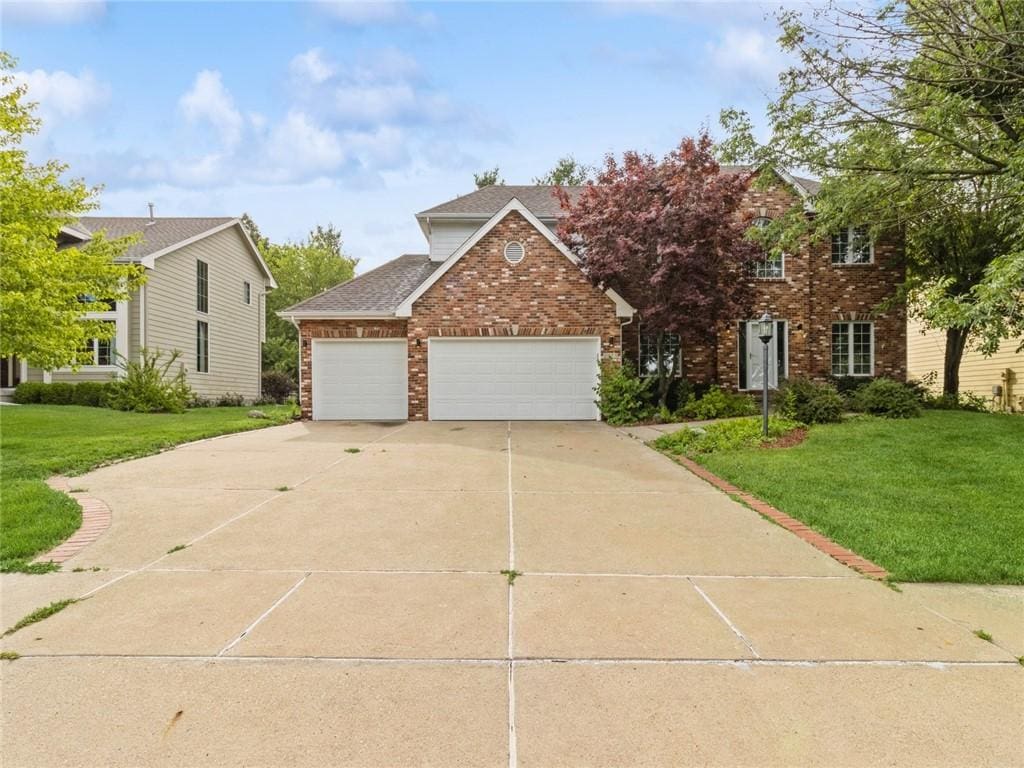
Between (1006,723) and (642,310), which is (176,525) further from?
(642,310)

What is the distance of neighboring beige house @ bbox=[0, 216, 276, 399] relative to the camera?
19953 mm

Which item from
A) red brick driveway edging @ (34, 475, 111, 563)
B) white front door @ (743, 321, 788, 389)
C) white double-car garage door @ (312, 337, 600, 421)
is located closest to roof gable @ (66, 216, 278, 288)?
white double-car garage door @ (312, 337, 600, 421)

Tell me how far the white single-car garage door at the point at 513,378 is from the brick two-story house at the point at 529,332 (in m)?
0.03

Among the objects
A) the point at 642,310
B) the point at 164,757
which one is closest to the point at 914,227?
the point at 642,310

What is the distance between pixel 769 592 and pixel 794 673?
1.27 meters

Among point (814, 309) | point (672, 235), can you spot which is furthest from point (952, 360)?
point (672, 235)

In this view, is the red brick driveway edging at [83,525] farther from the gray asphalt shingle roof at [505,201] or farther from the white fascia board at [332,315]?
the gray asphalt shingle roof at [505,201]

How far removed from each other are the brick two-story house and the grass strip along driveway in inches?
108

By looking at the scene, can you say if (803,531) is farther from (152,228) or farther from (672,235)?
(152,228)

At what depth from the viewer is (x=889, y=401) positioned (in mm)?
13344

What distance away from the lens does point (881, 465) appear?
8.57 meters

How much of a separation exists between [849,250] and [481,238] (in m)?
10.8

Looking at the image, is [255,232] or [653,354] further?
[255,232]

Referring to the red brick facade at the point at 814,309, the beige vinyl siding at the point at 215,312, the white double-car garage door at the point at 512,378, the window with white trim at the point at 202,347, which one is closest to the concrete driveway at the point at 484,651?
the white double-car garage door at the point at 512,378
